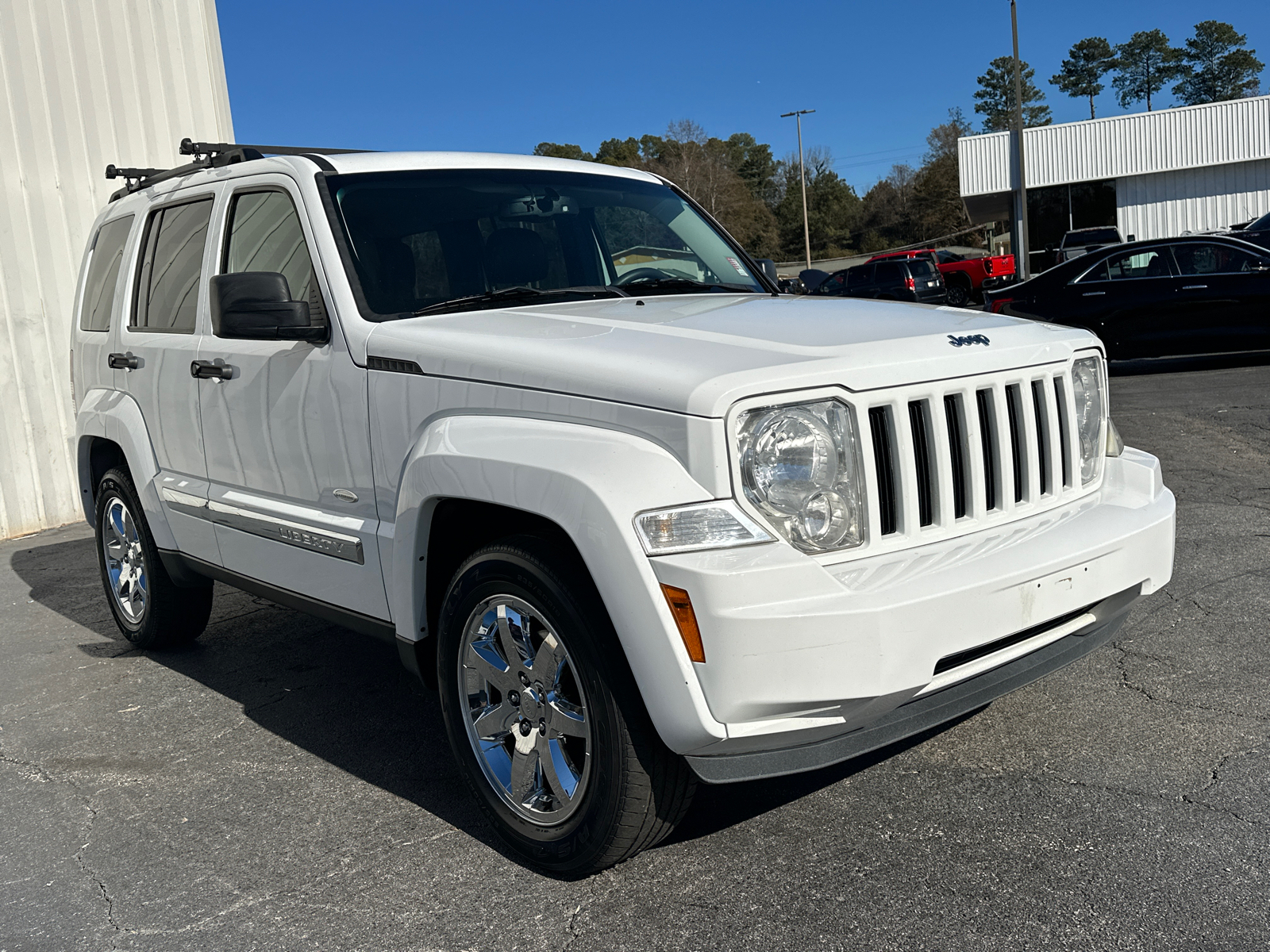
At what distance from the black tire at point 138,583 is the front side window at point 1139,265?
11.0m

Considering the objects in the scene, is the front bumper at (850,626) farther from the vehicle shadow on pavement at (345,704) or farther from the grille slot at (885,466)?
the vehicle shadow on pavement at (345,704)

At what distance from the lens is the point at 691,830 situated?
10.7 feet

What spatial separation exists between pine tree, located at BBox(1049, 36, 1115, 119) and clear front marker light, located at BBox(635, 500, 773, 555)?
122238 mm

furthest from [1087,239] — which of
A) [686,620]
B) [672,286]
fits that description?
[686,620]

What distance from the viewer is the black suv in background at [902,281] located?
84.4ft

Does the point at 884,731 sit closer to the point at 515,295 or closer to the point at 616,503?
the point at 616,503

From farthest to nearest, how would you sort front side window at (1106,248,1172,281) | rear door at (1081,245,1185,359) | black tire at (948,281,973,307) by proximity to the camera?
black tire at (948,281,973,307) → front side window at (1106,248,1172,281) → rear door at (1081,245,1185,359)

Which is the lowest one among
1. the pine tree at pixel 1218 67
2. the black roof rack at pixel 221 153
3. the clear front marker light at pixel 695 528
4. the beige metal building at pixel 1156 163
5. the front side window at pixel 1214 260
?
the clear front marker light at pixel 695 528

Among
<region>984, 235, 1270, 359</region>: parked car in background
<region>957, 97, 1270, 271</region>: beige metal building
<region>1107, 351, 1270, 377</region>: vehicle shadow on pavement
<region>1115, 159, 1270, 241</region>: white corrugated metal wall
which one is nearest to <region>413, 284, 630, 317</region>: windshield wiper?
<region>984, 235, 1270, 359</region>: parked car in background

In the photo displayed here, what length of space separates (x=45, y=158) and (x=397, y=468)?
7.93 meters

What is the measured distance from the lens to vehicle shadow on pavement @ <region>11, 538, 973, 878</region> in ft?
11.4

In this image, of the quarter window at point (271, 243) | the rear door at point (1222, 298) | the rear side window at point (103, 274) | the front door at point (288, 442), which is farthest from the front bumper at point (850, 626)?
the rear door at point (1222, 298)

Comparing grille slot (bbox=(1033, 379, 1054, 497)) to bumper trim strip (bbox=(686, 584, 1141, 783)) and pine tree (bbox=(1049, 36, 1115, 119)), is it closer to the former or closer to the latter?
bumper trim strip (bbox=(686, 584, 1141, 783))

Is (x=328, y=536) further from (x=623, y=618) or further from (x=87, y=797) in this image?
(x=623, y=618)
